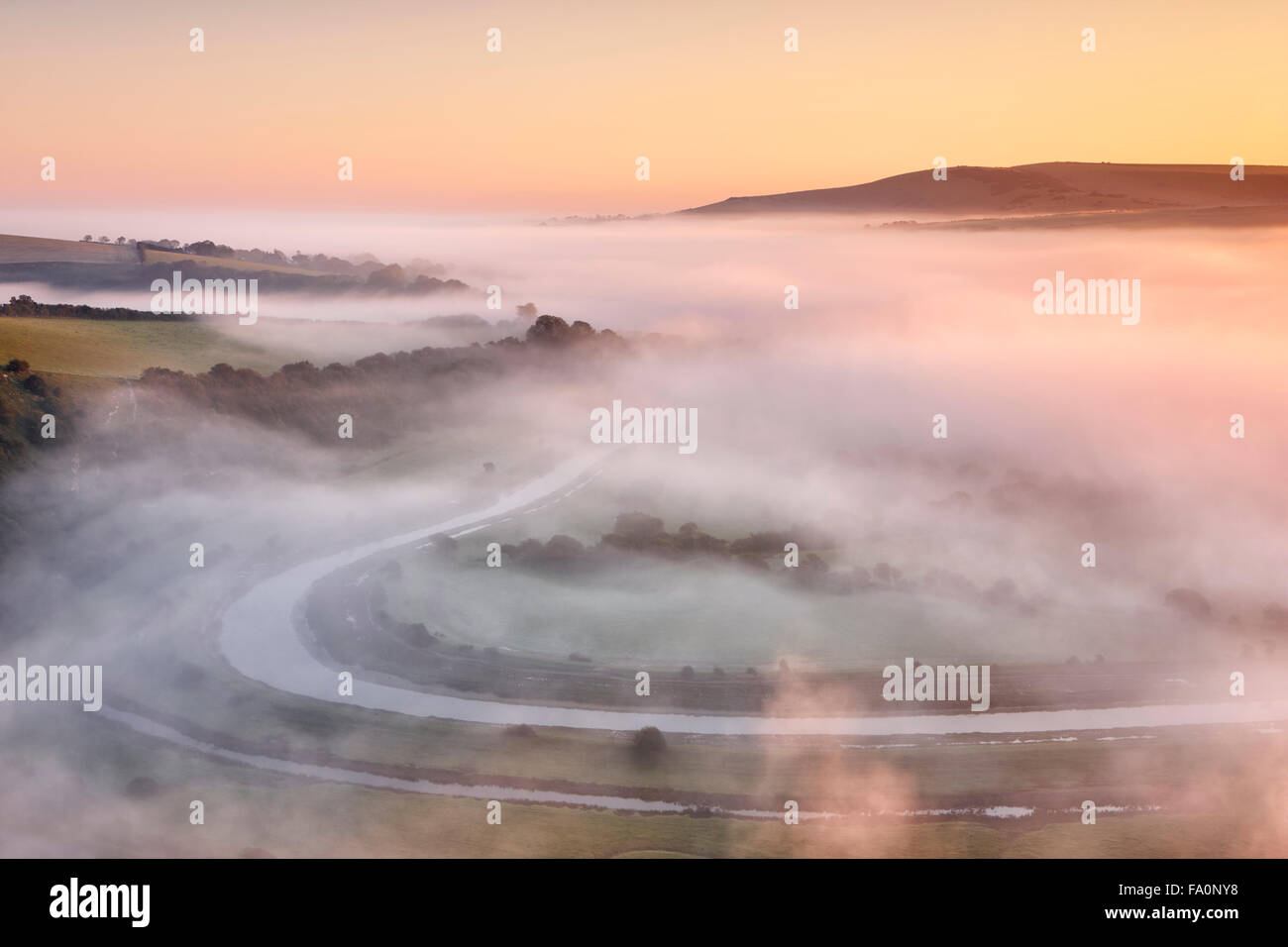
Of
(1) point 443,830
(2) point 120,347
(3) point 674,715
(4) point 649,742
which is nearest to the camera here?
(1) point 443,830

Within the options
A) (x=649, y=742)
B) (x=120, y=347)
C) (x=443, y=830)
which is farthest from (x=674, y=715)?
(x=120, y=347)

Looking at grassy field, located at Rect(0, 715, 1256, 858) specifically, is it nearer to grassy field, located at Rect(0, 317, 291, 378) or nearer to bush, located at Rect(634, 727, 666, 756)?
bush, located at Rect(634, 727, 666, 756)

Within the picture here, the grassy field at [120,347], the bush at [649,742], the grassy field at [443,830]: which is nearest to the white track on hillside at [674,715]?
the bush at [649,742]

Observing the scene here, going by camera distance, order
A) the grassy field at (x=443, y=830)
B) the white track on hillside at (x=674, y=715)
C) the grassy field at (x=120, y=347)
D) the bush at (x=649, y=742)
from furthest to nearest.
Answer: the grassy field at (x=120, y=347) < the white track on hillside at (x=674, y=715) < the bush at (x=649, y=742) < the grassy field at (x=443, y=830)

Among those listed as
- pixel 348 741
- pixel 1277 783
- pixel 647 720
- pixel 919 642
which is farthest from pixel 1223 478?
pixel 348 741

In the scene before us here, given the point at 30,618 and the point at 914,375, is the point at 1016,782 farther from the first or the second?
the point at 914,375

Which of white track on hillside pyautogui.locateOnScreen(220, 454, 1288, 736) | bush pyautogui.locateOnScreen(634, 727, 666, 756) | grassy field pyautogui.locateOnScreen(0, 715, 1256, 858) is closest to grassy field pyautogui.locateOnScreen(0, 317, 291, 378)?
white track on hillside pyautogui.locateOnScreen(220, 454, 1288, 736)

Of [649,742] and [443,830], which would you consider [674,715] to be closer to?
[649,742]

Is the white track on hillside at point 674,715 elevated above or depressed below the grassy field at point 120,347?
Result: below

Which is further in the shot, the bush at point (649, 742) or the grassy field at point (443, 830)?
the bush at point (649, 742)

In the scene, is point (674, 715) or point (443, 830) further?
point (674, 715)

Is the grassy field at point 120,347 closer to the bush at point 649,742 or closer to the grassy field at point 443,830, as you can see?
the grassy field at point 443,830
